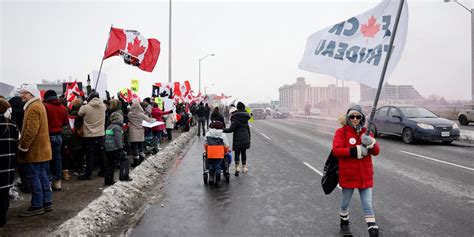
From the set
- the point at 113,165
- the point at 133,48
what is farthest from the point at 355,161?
the point at 133,48

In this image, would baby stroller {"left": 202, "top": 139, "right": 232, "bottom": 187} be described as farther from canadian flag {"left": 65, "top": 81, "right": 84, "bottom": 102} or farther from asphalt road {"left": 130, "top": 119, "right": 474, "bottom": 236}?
canadian flag {"left": 65, "top": 81, "right": 84, "bottom": 102}

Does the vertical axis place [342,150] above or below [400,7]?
below

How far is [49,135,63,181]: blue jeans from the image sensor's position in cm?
579

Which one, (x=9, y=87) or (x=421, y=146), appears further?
(x=421, y=146)

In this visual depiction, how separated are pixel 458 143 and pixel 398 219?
1112 cm

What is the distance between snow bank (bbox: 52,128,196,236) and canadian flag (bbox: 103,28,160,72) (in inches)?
125

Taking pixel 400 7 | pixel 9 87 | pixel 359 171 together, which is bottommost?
pixel 359 171

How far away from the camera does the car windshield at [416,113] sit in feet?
46.8

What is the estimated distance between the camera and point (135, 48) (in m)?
9.89

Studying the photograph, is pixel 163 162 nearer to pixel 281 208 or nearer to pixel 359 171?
pixel 281 208

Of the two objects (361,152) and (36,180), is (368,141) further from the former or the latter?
(36,180)

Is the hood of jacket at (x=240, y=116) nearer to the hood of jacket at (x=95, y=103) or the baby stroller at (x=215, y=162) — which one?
the baby stroller at (x=215, y=162)

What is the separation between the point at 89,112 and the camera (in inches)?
269

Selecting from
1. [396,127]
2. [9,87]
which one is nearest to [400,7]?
[9,87]
